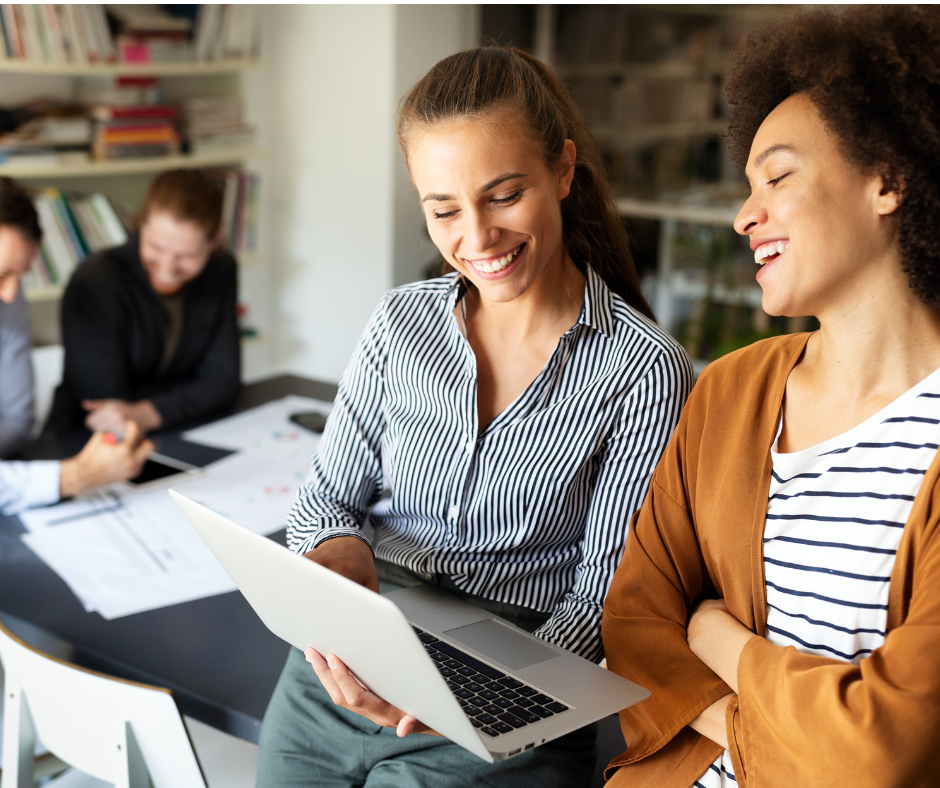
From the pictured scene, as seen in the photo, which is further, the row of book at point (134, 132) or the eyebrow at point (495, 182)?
the row of book at point (134, 132)

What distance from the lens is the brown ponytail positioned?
1205 millimetres

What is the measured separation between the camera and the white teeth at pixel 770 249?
933 millimetres

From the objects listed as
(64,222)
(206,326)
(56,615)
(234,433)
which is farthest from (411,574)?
(64,222)

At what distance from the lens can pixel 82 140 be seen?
11.2 ft

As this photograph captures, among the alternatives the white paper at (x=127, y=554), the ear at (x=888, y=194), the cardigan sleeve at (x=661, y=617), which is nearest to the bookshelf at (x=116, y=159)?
the white paper at (x=127, y=554)

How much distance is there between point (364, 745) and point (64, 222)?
2.77 metres

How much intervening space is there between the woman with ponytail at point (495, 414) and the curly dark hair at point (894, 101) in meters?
0.40

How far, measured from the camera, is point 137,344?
254cm

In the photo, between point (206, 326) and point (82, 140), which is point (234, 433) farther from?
point (82, 140)

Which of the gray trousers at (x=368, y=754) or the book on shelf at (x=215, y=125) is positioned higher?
the book on shelf at (x=215, y=125)

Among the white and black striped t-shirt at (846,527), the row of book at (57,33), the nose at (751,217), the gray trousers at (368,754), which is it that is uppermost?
the row of book at (57,33)

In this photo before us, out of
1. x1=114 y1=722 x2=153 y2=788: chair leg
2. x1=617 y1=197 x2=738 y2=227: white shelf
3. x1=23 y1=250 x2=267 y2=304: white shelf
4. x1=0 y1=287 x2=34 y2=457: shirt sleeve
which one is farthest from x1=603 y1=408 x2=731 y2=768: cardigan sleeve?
x1=617 y1=197 x2=738 y2=227: white shelf

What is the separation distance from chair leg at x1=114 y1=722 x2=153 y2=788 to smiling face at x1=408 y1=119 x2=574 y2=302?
0.76m

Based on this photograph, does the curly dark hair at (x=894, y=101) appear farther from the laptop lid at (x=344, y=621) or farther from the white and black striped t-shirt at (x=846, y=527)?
the laptop lid at (x=344, y=621)
